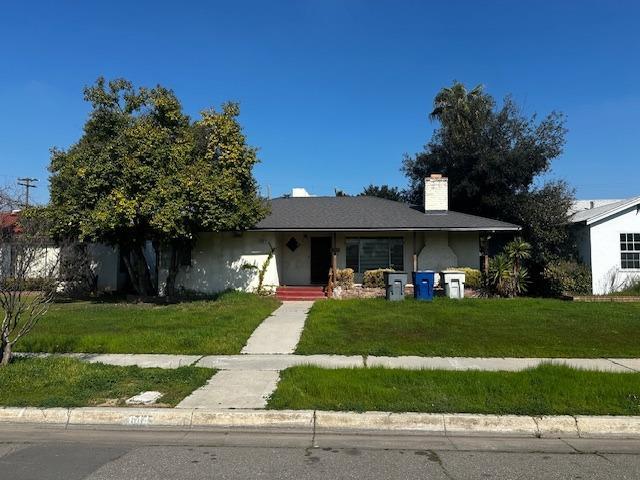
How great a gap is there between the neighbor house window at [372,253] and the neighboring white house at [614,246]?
742 centimetres

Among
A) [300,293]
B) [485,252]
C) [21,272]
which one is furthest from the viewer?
[485,252]

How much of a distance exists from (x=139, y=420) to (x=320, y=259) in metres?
16.3

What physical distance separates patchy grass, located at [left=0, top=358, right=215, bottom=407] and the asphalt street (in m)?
0.74

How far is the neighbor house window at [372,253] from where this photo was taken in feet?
71.6

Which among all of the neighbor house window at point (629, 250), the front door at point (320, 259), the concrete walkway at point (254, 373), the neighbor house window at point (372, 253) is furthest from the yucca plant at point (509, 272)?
the concrete walkway at point (254, 373)

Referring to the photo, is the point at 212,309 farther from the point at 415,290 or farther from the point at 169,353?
the point at 415,290

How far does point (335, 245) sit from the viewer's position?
2102 centimetres

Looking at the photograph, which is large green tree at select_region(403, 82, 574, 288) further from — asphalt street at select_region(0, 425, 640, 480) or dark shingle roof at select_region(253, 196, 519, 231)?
asphalt street at select_region(0, 425, 640, 480)

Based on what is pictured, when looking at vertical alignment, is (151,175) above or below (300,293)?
above

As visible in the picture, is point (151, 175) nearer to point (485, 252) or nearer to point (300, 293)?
point (300, 293)

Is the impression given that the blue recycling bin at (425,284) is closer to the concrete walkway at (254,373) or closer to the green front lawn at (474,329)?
the green front lawn at (474,329)

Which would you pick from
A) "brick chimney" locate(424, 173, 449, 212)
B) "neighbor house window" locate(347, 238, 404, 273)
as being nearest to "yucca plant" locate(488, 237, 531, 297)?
"brick chimney" locate(424, 173, 449, 212)

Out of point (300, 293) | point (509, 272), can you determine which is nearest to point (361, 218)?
point (300, 293)

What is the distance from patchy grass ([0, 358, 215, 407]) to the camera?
702 centimetres
